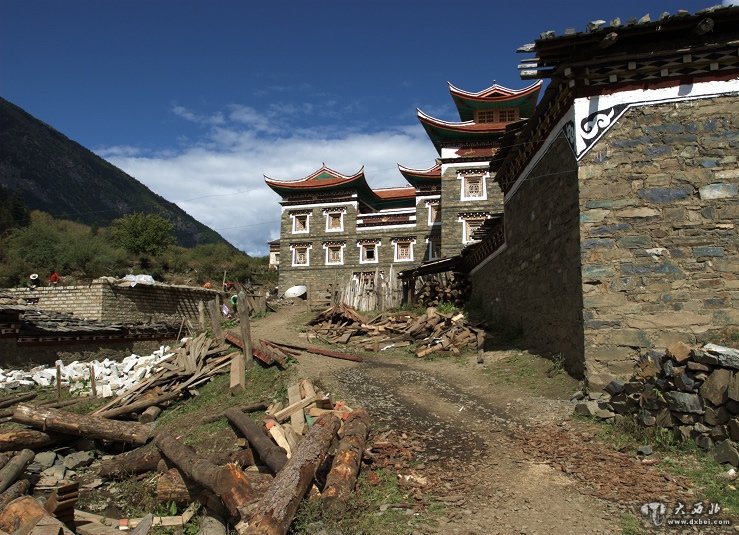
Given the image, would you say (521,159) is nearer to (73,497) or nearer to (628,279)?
(628,279)

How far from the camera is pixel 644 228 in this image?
7.10 m

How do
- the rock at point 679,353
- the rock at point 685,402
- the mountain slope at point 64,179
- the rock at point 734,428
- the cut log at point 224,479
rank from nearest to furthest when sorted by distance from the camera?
the cut log at point 224,479 < the rock at point 734,428 < the rock at point 685,402 < the rock at point 679,353 < the mountain slope at point 64,179

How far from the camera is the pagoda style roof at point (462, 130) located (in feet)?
93.0

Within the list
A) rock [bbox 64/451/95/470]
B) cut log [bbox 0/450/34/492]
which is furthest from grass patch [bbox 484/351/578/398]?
cut log [bbox 0/450/34/492]

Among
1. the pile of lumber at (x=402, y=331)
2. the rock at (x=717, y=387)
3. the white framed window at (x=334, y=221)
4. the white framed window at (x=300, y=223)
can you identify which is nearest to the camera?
the rock at (x=717, y=387)

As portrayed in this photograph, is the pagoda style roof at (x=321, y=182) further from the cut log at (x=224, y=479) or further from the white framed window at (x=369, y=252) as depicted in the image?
the cut log at (x=224, y=479)

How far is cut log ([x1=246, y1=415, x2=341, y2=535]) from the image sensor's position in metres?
3.80

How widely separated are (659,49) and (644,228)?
2694 mm

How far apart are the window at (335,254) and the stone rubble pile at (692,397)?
93.1ft

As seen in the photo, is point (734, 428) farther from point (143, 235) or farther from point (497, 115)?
point (143, 235)

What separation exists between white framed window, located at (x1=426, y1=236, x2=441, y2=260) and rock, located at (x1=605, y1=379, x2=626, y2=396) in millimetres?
25377

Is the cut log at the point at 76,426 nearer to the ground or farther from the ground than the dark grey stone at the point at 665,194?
nearer to the ground

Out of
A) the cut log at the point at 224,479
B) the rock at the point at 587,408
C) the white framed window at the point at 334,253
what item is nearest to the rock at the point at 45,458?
the cut log at the point at 224,479

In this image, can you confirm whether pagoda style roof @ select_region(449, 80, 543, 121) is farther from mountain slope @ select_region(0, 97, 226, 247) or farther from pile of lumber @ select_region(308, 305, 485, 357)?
mountain slope @ select_region(0, 97, 226, 247)
